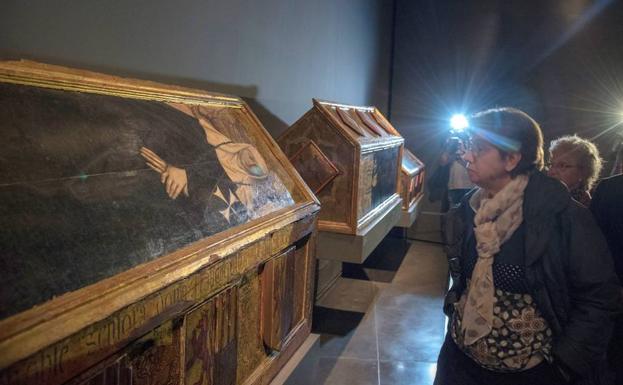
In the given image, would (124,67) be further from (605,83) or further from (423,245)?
(605,83)

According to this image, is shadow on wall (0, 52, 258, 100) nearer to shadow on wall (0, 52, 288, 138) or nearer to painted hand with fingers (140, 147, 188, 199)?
shadow on wall (0, 52, 288, 138)

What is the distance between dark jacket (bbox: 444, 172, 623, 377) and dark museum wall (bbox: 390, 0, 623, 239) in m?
6.31

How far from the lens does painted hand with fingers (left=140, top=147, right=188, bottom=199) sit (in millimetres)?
1395

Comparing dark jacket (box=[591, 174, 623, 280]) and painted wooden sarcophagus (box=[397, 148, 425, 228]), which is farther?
painted wooden sarcophagus (box=[397, 148, 425, 228])

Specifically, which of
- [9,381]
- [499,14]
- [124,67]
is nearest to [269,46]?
[124,67]

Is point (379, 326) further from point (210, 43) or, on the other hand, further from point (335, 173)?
point (210, 43)

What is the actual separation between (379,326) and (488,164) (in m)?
2.74

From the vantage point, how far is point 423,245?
293 inches

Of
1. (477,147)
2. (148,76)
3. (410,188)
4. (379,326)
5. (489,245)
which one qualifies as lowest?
(379,326)

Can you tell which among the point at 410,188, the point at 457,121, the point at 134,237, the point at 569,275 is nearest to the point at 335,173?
the point at 569,275

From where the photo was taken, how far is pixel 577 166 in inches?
110

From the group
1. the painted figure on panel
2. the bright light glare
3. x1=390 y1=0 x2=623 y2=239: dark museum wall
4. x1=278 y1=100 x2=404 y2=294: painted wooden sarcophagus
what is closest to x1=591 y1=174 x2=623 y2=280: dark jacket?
x1=278 y1=100 x2=404 y2=294: painted wooden sarcophagus

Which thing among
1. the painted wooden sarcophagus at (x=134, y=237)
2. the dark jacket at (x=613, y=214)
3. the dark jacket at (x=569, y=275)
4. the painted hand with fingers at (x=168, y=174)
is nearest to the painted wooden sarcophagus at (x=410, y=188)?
the dark jacket at (x=613, y=214)

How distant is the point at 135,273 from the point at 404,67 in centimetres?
787
